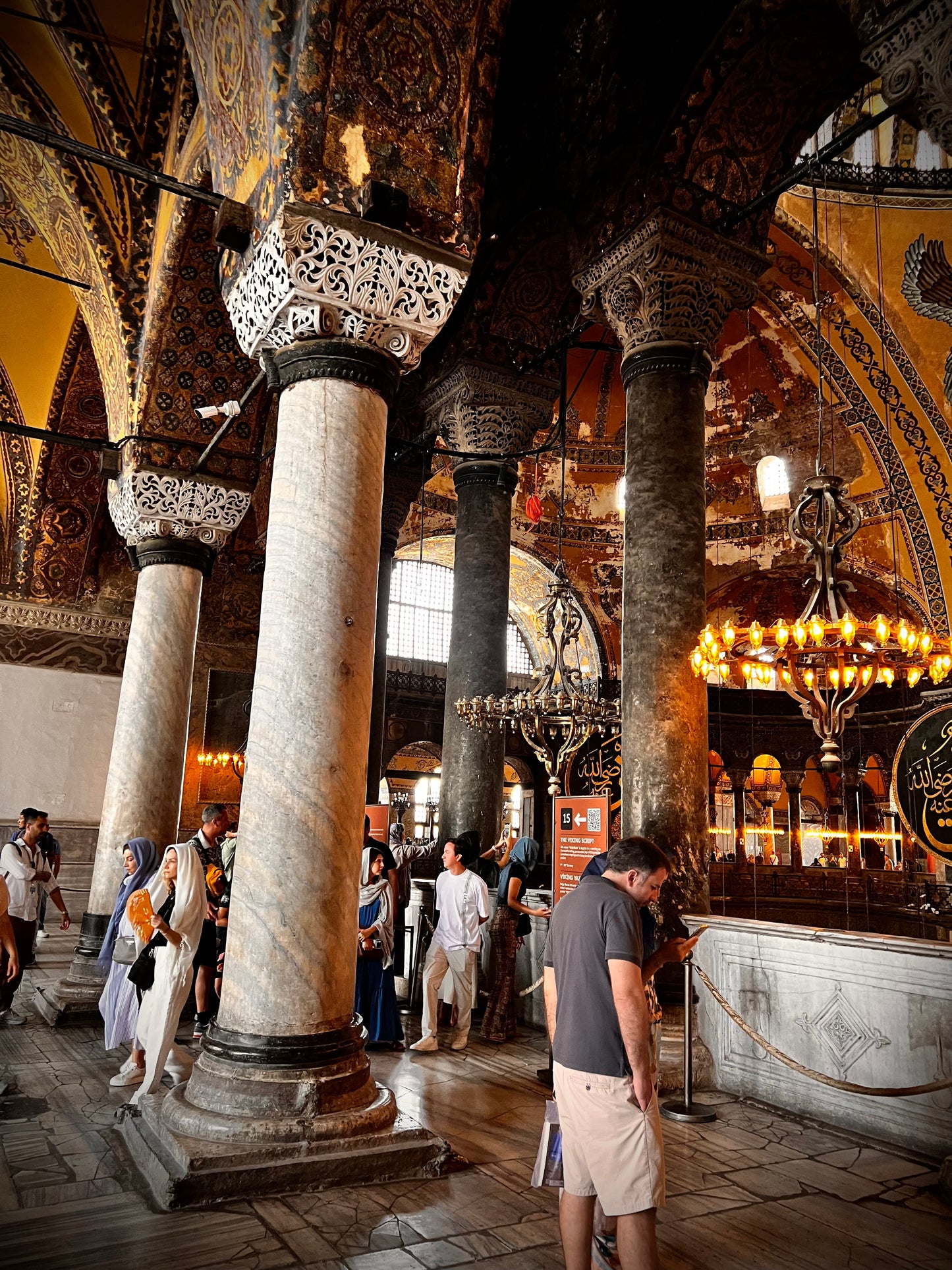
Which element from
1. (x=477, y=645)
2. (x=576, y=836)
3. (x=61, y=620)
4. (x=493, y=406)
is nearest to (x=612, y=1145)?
(x=576, y=836)

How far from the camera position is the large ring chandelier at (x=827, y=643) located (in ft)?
19.3

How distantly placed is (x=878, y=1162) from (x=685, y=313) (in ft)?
16.8

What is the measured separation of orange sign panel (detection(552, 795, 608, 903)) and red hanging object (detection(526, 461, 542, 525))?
12.1 m

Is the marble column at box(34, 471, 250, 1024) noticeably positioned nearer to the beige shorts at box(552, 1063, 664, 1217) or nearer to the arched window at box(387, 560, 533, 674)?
the beige shorts at box(552, 1063, 664, 1217)

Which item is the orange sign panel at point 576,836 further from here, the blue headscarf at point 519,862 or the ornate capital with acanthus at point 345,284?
the ornate capital with acanthus at point 345,284

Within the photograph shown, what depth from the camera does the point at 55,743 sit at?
41.9 feet

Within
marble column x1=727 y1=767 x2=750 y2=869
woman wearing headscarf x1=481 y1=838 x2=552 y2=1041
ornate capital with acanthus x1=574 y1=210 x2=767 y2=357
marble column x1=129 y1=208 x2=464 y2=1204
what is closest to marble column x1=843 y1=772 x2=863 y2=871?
marble column x1=727 y1=767 x2=750 y2=869

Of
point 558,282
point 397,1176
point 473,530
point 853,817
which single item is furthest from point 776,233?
point 853,817

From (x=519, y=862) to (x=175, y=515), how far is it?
4188mm

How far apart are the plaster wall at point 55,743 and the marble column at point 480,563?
6.53 meters

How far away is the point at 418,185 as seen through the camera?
188 inches

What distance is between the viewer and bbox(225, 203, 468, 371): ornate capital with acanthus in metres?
4.44

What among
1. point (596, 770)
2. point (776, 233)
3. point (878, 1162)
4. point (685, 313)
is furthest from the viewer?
point (596, 770)

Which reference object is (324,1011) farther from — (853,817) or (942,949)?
(853,817)
